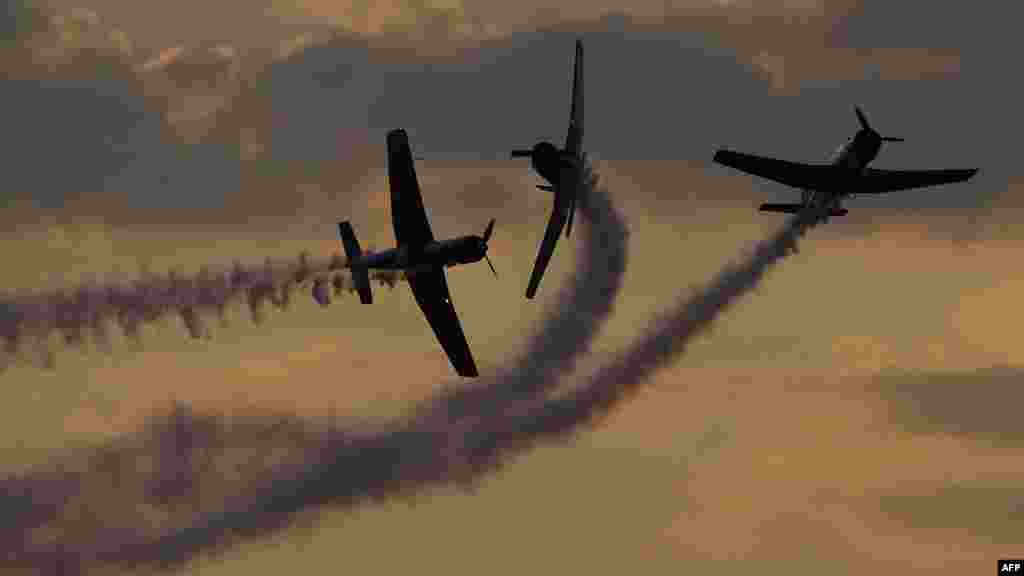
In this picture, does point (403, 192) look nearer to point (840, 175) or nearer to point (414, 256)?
point (414, 256)

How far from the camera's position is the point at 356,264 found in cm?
10994

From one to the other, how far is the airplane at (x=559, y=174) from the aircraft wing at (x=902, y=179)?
13.6 meters

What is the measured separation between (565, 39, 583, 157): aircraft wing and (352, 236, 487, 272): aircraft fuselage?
28.7ft

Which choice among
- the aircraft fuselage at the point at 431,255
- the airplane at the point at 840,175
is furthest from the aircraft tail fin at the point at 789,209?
the aircraft fuselage at the point at 431,255

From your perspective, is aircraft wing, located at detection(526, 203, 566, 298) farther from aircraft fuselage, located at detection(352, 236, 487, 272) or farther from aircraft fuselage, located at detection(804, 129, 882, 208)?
aircraft fuselage, located at detection(804, 129, 882, 208)

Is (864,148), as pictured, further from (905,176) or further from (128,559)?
(128,559)

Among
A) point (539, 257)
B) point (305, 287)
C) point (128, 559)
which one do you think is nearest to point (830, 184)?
point (539, 257)

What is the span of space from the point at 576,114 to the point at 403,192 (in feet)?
33.5

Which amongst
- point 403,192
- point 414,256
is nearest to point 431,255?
point 414,256

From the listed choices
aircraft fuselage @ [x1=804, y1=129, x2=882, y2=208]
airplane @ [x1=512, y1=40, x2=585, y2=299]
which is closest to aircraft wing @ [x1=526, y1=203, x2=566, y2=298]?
airplane @ [x1=512, y1=40, x2=585, y2=299]

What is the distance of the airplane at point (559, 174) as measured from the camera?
108 metres

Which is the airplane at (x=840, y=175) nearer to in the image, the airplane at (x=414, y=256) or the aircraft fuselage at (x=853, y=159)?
the aircraft fuselage at (x=853, y=159)

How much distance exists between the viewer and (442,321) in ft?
376

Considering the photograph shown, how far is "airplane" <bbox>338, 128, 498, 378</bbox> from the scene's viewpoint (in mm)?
107750
